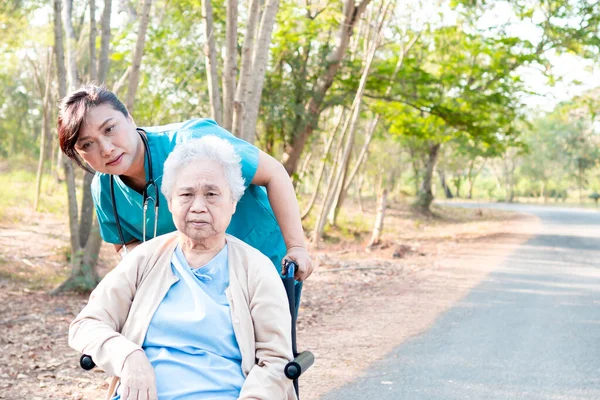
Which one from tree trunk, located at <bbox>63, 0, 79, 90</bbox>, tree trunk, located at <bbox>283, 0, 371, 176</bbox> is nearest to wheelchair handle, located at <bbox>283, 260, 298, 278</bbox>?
tree trunk, located at <bbox>63, 0, 79, 90</bbox>

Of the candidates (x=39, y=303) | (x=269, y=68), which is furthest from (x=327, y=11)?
(x=39, y=303)

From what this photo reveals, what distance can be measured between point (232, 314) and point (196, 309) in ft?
0.43

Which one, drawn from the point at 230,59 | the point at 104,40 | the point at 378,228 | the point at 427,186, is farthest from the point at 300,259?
the point at 427,186

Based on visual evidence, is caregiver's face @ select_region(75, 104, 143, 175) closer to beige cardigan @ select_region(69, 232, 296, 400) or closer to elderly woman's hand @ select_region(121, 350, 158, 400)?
beige cardigan @ select_region(69, 232, 296, 400)

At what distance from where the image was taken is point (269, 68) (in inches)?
572

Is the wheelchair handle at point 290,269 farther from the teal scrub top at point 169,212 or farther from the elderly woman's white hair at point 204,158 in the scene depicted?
the elderly woman's white hair at point 204,158

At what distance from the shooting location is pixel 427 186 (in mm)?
28125

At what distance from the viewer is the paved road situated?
4.69 meters

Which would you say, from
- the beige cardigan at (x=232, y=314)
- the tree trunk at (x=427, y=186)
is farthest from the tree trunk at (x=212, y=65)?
the tree trunk at (x=427, y=186)

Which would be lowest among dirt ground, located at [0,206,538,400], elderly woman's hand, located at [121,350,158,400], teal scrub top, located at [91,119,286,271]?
dirt ground, located at [0,206,538,400]

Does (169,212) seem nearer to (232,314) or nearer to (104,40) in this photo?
(232,314)

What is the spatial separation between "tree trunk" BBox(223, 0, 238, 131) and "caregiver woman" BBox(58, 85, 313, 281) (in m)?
4.27

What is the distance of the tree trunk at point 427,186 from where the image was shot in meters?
27.7

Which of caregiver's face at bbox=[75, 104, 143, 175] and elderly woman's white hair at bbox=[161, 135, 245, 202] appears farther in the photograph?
caregiver's face at bbox=[75, 104, 143, 175]
